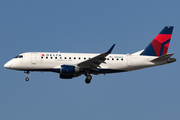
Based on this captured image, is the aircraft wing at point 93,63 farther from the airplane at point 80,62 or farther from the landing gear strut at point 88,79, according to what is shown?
the landing gear strut at point 88,79

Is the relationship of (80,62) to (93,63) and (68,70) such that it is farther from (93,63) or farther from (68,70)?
(68,70)

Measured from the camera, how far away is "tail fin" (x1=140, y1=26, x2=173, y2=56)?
48.2 m

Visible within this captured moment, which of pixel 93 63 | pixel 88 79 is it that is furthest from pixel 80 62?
pixel 88 79

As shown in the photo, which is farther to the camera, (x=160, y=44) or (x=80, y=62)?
(x=160, y=44)

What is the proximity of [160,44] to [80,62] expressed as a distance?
1230cm

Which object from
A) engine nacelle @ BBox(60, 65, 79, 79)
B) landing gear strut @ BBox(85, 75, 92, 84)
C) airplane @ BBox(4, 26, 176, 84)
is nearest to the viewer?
engine nacelle @ BBox(60, 65, 79, 79)

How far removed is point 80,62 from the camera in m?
44.6

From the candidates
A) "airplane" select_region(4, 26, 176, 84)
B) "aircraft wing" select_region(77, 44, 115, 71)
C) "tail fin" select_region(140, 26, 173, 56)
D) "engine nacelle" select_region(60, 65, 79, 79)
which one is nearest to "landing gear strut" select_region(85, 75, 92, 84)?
"airplane" select_region(4, 26, 176, 84)

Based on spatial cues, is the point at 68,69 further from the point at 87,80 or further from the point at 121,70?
the point at 121,70

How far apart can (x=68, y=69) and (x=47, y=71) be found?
124 inches

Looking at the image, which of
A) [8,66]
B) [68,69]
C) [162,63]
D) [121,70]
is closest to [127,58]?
[121,70]

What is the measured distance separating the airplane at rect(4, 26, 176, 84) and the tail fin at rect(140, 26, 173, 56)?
2.70 ft

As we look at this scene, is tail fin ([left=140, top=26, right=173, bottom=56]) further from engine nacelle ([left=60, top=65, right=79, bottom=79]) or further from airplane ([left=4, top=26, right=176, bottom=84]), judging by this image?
engine nacelle ([left=60, top=65, right=79, bottom=79])

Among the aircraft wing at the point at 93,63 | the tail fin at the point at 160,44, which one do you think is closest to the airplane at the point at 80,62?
the aircraft wing at the point at 93,63
